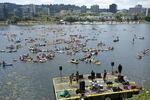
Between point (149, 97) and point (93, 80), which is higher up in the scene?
point (149, 97)

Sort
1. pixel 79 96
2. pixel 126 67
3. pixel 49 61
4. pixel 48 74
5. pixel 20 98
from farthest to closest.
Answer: pixel 49 61, pixel 126 67, pixel 48 74, pixel 20 98, pixel 79 96

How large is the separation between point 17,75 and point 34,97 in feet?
55.2

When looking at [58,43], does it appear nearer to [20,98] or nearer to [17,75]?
[17,75]

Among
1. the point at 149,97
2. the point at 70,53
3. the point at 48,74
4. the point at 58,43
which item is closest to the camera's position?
the point at 149,97

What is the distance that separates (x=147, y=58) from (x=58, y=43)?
43.3 m

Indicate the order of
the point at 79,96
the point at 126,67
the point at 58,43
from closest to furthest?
the point at 79,96 → the point at 126,67 → the point at 58,43

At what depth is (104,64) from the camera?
73.4 meters

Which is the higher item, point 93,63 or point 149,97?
point 149,97

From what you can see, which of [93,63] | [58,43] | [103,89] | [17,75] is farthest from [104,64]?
[58,43]

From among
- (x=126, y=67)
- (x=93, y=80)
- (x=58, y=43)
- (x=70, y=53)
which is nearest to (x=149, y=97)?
(x=93, y=80)

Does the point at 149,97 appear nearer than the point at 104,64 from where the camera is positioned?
Yes

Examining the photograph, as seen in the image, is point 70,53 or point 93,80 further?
point 70,53

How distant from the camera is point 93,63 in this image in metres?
74.1

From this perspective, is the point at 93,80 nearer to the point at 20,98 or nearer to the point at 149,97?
the point at 20,98
